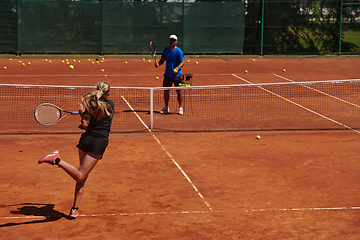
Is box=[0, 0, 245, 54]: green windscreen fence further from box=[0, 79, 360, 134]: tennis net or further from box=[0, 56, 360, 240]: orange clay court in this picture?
box=[0, 56, 360, 240]: orange clay court

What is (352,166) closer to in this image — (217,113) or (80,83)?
(217,113)

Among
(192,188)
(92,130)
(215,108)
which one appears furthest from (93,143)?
(215,108)

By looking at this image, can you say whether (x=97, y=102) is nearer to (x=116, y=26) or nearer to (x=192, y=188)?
(x=192, y=188)

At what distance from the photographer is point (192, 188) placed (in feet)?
23.3

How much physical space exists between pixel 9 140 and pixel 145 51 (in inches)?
609

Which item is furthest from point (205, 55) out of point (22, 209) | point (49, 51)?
point (22, 209)

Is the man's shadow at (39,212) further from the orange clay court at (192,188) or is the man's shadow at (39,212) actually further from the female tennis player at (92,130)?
the female tennis player at (92,130)

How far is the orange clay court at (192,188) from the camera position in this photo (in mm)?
5699

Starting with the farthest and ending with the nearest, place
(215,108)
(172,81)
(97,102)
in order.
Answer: (215,108) → (172,81) → (97,102)

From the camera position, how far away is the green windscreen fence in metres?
23.6

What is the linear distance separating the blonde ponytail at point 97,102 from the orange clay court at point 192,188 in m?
1.35

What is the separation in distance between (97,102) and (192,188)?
7.50ft

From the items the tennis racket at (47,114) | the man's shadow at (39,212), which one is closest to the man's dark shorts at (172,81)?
the tennis racket at (47,114)

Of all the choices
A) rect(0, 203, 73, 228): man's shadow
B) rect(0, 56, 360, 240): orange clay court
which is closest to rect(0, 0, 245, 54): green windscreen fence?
rect(0, 56, 360, 240): orange clay court
